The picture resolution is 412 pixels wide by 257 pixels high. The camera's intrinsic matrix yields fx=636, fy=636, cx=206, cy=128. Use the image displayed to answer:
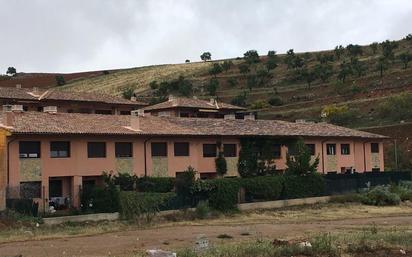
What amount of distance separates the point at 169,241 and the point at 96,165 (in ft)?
61.4

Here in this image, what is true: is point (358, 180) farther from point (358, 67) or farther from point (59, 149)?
point (358, 67)

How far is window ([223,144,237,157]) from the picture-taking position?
2286 inches

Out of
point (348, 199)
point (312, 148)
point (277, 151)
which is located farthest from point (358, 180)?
point (277, 151)

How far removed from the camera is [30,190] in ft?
147

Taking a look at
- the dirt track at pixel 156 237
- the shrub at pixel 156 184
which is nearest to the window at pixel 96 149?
the shrub at pixel 156 184

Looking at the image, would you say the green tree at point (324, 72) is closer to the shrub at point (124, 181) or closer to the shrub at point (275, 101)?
the shrub at point (275, 101)

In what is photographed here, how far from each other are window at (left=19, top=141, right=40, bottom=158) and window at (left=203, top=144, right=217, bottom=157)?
16451 millimetres

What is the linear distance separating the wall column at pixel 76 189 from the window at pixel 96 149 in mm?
2144

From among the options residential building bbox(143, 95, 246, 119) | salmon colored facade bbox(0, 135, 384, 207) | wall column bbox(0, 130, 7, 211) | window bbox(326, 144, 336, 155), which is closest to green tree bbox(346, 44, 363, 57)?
residential building bbox(143, 95, 246, 119)

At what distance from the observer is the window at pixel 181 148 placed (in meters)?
54.9

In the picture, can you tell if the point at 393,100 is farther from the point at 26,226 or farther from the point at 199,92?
the point at 26,226

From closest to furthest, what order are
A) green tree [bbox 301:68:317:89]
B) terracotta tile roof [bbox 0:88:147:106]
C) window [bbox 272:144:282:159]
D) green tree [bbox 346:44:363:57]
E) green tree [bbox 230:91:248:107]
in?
window [bbox 272:144:282:159] < terracotta tile roof [bbox 0:88:147:106] < green tree [bbox 230:91:248:107] < green tree [bbox 301:68:317:89] < green tree [bbox 346:44:363:57]

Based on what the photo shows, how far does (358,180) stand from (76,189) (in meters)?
29.1

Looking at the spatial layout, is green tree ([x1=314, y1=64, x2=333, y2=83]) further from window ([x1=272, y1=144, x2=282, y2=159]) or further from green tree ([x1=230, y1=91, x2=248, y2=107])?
window ([x1=272, y1=144, x2=282, y2=159])
